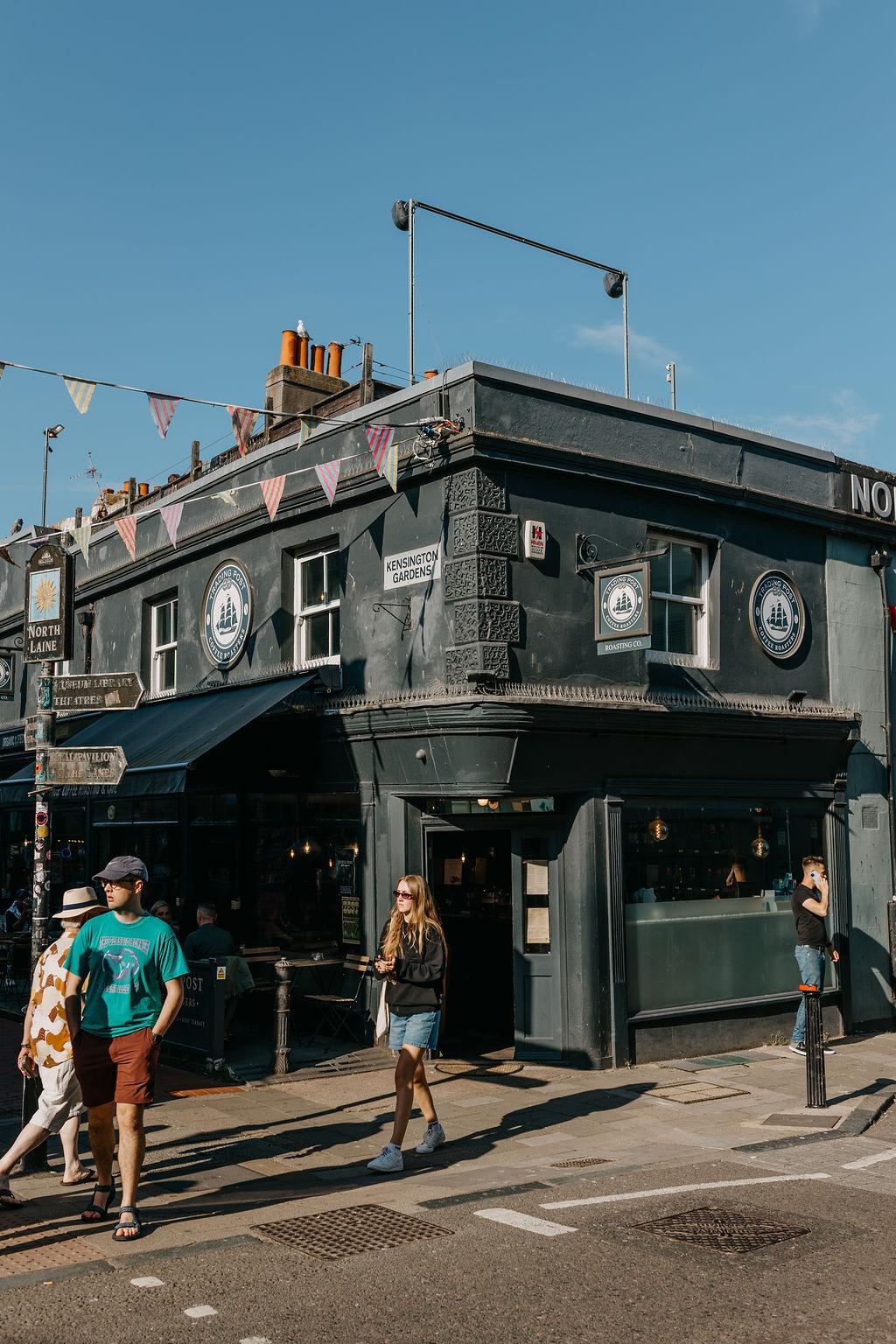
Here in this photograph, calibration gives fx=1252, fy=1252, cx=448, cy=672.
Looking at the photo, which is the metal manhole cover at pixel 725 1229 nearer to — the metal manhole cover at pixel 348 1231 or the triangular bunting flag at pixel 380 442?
the metal manhole cover at pixel 348 1231

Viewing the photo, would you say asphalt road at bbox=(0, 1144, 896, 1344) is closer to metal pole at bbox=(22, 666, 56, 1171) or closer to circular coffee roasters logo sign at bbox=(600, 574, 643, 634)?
metal pole at bbox=(22, 666, 56, 1171)

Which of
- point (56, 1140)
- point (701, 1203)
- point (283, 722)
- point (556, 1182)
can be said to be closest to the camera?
point (701, 1203)

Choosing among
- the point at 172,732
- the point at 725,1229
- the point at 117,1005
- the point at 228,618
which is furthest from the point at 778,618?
the point at 117,1005

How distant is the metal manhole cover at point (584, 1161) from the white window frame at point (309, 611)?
264 inches

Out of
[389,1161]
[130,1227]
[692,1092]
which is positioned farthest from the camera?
[692,1092]

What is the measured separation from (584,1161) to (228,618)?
9.28 meters

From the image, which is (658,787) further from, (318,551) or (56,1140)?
(56,1140)

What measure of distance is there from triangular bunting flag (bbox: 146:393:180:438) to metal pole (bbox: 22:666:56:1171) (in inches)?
131

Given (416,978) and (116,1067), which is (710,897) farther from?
(116,1067)

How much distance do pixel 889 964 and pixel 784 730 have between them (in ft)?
11.3

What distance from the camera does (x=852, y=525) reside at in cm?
1566

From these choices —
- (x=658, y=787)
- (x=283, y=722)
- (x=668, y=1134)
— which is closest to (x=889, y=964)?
(x=658, y=787)

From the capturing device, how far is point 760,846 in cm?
1417

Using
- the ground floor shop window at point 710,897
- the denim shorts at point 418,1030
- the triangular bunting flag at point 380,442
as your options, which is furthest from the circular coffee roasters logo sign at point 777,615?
the denim shorts at point 418,1030
